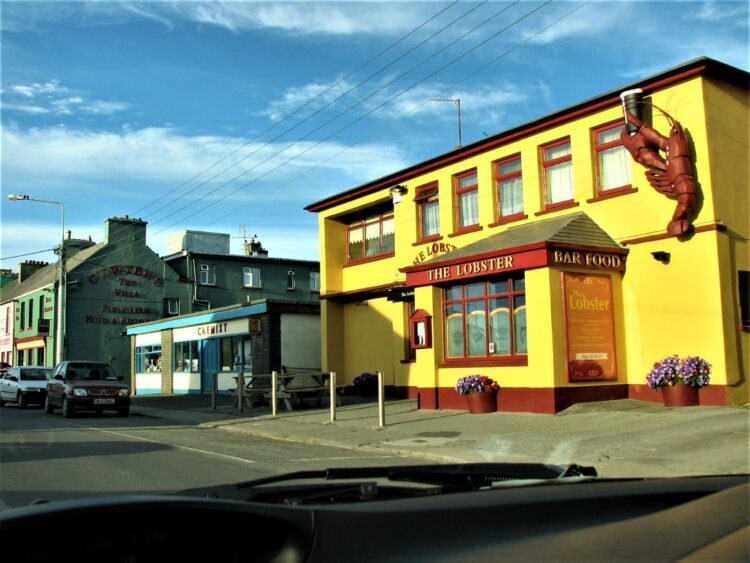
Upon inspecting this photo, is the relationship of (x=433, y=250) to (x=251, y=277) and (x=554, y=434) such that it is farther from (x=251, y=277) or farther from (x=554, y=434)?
(x=251, y=277)

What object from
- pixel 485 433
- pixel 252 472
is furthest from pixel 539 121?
pixel 252 472

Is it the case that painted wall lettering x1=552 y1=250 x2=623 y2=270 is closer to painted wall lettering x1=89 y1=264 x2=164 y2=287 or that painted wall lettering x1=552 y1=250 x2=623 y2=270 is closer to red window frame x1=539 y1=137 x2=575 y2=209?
red window frame x1=539 y1=137 x2=575 y2=209

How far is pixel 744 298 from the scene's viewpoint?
15570mm

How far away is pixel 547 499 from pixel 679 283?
1506cm

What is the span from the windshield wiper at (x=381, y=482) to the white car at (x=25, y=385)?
26600 mm

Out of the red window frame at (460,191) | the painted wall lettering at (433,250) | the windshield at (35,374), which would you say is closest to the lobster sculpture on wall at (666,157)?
the red window frame at (460,191)

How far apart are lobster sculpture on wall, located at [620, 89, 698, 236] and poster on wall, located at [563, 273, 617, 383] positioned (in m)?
2.14

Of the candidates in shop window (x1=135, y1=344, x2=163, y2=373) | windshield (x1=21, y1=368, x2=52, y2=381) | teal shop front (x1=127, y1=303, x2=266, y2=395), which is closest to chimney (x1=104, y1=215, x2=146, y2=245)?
teal shop front (x1=127, y1=303, x2=266, y2=395)

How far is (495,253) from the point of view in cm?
1698

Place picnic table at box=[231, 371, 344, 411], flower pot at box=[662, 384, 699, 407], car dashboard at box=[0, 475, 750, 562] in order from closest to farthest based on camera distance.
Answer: car dashboard at box=[0, 475, 750, 562], flower pot at box=[662, 384, 699, 407], picnic table at box=[231, 371, 344, 411]

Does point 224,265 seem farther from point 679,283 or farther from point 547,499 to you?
point 547,499

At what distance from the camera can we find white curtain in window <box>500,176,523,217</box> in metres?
19.5

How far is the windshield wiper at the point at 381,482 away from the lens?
8.05 feet

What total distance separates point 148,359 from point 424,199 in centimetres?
2117
